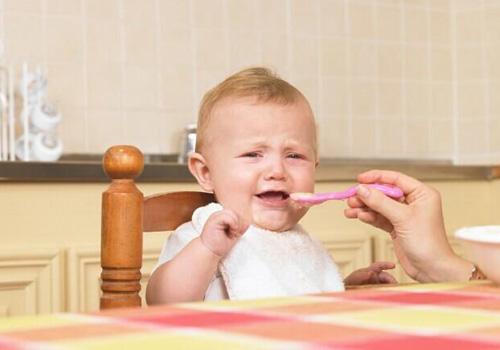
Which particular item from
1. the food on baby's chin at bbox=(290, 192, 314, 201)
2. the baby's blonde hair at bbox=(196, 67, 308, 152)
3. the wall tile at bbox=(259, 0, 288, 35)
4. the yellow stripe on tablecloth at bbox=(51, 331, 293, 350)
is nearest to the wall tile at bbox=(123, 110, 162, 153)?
the wall tile at bbox=(259, 0, 288, 35)

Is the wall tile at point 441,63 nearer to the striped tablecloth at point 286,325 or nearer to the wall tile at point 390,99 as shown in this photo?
the wall tile at point 390,99

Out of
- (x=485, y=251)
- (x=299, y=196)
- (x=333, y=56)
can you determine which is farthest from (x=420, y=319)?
(x=333, y=56)

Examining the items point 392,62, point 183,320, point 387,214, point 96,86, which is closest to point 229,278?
point 387,214

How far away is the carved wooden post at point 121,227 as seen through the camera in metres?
1.27

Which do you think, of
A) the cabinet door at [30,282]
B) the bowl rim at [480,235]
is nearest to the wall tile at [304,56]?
the cabinet door at [30,282]

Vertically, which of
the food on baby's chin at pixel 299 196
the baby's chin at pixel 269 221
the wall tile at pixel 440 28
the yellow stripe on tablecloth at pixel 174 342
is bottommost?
the baby's chin at pixel 269 221

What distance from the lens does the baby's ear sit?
1591 millimetres

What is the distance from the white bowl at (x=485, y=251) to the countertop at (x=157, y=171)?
1.26 metres

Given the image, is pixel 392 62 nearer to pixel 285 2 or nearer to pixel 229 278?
pixel 285 2

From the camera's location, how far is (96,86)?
9.23ft

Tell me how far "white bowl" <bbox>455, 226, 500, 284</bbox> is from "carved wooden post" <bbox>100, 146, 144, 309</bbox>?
0.43 m

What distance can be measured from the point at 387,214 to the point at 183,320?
0.65 meters

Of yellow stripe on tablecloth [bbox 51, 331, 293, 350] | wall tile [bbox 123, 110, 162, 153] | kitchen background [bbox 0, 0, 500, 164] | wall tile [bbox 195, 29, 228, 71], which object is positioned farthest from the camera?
wall tile [bbox 195, 29, 228, 71]

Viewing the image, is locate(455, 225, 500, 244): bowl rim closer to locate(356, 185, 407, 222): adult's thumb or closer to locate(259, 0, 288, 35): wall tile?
locate(356, 185, 407, 222): adult's thumb
